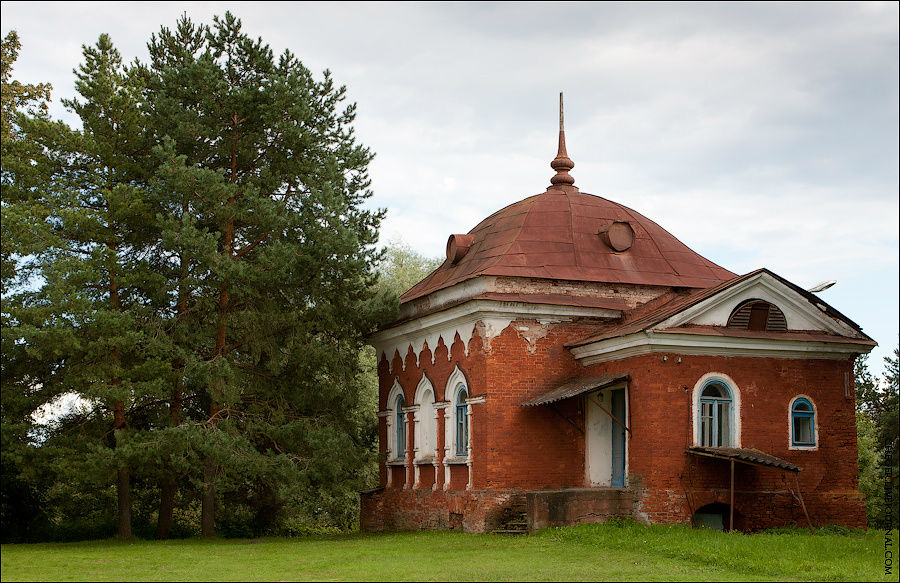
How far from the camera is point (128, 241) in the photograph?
22.5 meters

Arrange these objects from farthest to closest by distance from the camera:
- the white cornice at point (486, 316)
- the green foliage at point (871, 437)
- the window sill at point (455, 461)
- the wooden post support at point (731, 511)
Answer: the green foliage at point (871, 437) → the window sill at point (455, 461) → the white cornice at point (486, 316) → the wooden post support at point (731, 511)

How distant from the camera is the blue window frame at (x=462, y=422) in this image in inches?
863

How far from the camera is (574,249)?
22.6m

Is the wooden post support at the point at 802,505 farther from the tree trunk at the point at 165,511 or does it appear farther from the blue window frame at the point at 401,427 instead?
Answer: the tree trunk at the point at 165,511

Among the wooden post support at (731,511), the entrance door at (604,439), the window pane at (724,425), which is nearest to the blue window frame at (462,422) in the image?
the entrance door at (604,439)

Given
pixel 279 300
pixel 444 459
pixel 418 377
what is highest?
pixel 279 300

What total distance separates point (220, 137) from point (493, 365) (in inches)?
319

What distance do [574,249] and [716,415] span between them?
5078mm

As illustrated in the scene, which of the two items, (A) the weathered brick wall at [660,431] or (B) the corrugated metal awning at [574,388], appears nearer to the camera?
(A) the weathered brick wall at [660,431]

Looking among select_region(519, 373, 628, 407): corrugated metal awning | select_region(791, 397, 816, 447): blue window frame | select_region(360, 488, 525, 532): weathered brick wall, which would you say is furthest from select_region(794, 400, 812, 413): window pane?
select_region(360, 488, 525, 532): weathered brick wall

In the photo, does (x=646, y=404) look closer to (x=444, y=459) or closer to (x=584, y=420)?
(x=584, y=420)

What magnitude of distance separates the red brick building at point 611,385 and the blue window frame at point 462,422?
0.15 ft

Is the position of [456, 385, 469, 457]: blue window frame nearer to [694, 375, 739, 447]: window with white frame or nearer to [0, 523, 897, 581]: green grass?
[0, 523, 897, 581]: green grass

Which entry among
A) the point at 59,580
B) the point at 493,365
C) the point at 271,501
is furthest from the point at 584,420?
the point at 59,580
